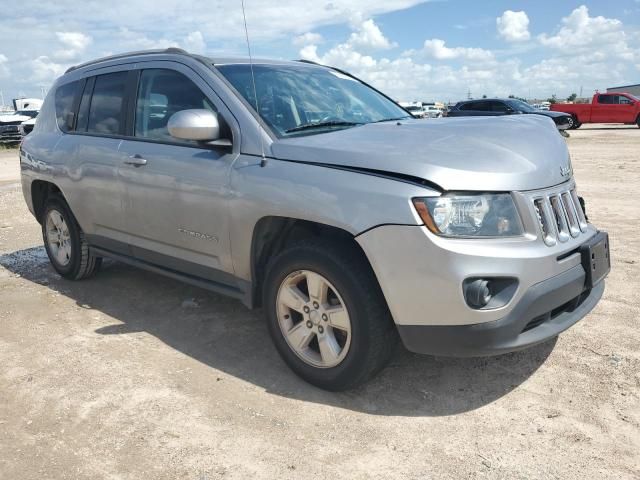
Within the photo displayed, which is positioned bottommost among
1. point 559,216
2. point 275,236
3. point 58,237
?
point 58,237

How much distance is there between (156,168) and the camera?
3869 mm

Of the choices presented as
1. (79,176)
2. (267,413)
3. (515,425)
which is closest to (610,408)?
(515,425)

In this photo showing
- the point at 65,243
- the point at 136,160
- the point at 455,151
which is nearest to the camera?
the point at 455,151

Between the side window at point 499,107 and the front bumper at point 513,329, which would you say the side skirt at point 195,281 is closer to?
the front bumper at point 513,329

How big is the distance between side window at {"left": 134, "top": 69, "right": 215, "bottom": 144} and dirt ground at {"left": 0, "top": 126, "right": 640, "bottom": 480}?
142cm

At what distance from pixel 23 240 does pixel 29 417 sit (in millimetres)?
4982

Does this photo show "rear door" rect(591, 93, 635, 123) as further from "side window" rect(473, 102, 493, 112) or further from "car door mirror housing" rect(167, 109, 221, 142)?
"car door mirror housing" rect(167, 109, 221, 142)

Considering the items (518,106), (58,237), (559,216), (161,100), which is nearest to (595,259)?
(559,216)

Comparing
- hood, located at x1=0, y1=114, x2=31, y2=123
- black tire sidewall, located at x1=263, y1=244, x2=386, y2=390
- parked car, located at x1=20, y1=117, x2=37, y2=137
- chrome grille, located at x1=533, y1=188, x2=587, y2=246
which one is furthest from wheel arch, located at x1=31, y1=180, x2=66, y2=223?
hood, located at x1=0, y1=114, x2=31, y2=123

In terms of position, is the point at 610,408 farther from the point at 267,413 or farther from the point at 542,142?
the point at 267,413

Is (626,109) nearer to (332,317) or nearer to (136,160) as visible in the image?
(136,160)

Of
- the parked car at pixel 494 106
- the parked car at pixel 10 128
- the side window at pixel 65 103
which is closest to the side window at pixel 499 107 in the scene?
the parked car at pixel 494 106

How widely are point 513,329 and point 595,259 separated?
2.50ft

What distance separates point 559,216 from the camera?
293cm
